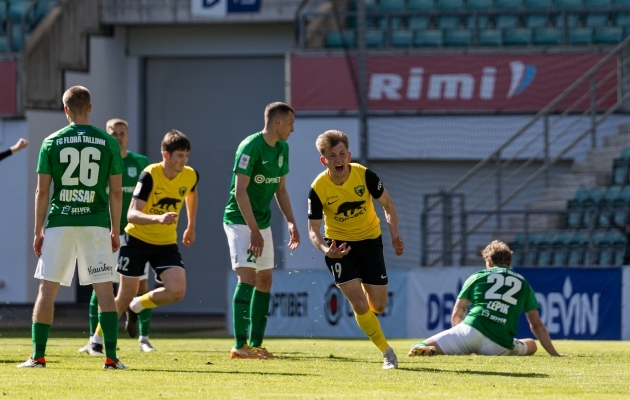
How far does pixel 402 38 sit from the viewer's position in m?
21.6

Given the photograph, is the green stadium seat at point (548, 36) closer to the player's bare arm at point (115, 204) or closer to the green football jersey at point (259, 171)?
the green football jersey at point (259, 171)

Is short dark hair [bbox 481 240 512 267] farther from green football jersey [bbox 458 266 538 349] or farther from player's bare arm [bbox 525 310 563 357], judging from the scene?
player's bare arm [bbox 525 310 563 357]

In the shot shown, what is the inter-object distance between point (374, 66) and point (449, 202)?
12.3 ft

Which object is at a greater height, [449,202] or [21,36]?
[21,36]

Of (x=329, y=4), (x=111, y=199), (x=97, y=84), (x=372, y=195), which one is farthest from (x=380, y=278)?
(x=97, y=84)

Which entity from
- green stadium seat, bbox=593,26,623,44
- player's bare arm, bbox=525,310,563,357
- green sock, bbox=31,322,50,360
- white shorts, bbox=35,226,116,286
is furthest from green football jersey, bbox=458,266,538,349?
green stadium seat, bbox=593,26,623,44

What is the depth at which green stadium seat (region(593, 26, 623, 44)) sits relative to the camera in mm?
20938

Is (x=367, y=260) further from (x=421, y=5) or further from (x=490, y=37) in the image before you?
(x=421, y=5)

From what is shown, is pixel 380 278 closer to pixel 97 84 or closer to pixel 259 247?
pixel 259 247

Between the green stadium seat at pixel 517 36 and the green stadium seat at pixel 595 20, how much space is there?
110 cm

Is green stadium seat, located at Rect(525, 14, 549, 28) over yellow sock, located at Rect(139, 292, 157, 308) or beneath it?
over

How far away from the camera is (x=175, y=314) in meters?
25.2

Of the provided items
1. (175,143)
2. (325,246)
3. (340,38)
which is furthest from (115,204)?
(340,38)

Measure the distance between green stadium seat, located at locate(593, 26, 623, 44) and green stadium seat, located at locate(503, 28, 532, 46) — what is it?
1.17 m
